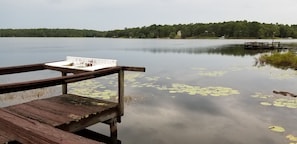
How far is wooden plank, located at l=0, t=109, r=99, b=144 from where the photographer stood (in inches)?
46.9

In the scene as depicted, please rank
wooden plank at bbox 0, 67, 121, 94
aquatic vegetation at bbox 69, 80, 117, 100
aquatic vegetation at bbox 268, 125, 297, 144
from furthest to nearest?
aquatic vegetation at bbox 69, 80, 117, 100
aquatic vegetation at bbox 268, 125, 297, 144
wooden plank at bbox 0, 67, 121, 94

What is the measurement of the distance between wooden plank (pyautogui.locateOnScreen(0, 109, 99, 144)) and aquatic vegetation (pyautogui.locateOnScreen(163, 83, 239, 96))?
11.8 m

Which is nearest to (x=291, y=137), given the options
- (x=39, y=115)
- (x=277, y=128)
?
(x=277, y=128)

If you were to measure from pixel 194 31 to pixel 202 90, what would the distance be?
13370 cm

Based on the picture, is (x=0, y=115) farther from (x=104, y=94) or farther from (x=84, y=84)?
(x=84, y=84)

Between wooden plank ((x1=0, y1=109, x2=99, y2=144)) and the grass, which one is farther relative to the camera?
the grass

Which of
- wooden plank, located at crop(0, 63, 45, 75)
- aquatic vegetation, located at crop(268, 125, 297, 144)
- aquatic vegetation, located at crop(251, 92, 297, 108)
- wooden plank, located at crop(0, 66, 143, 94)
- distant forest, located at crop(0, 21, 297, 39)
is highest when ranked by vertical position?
distant forest, located at crop(0, 21, 297, 39)

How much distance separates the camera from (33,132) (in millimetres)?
1280

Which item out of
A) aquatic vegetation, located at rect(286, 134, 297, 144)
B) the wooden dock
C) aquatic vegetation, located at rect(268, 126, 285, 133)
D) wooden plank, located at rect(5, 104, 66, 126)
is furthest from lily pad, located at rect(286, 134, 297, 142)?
wooden plank, located at rect(5, 104, 66, 126)

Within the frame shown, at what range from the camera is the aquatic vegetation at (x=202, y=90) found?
1298cm

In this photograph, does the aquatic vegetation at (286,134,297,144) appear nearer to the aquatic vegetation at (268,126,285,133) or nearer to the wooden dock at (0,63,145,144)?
the aquatic vegetation at (268,126,285,133)

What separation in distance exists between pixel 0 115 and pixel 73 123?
361cm

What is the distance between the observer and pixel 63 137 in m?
1.21

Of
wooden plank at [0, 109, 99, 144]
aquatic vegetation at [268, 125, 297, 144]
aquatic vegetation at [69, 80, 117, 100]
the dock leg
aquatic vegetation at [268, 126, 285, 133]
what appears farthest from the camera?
aquatic vegetation at [69, 80, 117, 100]
